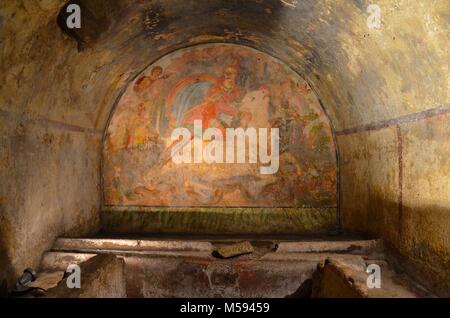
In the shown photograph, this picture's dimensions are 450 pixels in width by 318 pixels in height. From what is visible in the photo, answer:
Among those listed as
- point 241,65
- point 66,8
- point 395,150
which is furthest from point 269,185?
point 66,8

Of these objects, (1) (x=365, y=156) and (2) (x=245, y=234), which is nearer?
(1) (x=365, y=156)

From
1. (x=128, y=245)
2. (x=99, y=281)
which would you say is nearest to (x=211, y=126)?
(x=128, y=245)

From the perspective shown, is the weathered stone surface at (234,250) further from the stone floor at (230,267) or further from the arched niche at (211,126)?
the arched niche at (211,126)

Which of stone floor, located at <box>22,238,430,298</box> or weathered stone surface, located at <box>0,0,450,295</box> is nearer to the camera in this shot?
weathered stone surface, located at <box>0,0,450,295</box>

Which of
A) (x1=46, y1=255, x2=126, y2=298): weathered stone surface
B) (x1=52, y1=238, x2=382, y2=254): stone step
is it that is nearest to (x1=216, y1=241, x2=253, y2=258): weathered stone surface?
(x1=52, y1=238, x2=382, y2=254): stone step

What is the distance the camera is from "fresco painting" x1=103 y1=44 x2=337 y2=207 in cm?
624

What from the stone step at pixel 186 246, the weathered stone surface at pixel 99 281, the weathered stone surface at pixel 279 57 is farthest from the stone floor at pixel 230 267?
the weathered stone surface at pixel 279 57

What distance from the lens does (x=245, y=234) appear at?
19.7ft

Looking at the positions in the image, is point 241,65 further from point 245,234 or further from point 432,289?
point 432,289

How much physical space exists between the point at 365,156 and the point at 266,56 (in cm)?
226

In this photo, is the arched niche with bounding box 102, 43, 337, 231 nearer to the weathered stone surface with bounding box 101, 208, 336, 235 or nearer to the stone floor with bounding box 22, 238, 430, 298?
the weathered stone surface with bounding box 101, 208, 336, 235

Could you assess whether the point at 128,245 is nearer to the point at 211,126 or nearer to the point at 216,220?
the point at 216,220

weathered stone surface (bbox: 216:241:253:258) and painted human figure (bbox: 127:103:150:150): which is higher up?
painted human figure (bbox: 127:103:150:150)
